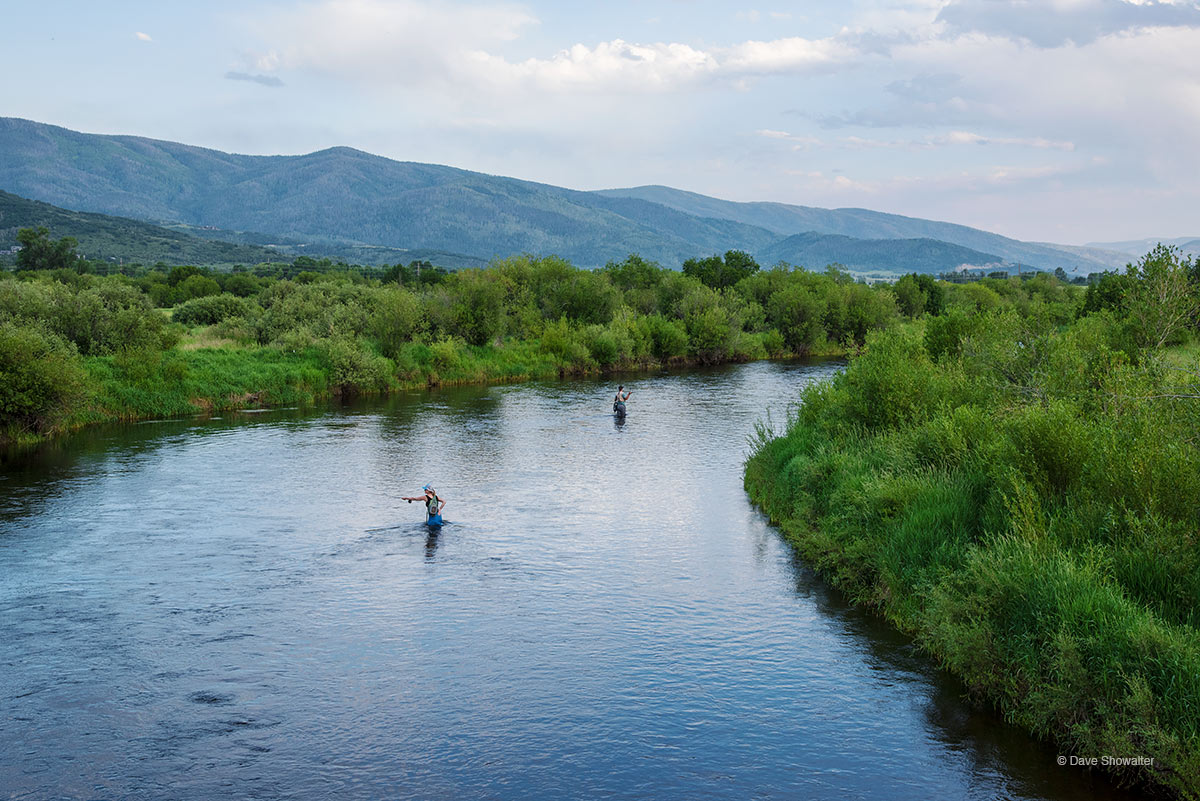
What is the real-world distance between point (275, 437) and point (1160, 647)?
39915mm

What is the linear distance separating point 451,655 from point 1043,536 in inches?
477

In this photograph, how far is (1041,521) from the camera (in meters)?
17.3

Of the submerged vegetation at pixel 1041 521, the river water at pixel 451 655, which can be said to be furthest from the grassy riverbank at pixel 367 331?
the river water at pixel 451 655

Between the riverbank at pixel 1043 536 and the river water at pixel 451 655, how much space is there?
1.02 m

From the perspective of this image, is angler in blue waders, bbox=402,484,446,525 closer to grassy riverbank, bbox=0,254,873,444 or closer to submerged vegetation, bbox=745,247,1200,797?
submerged vegetation, bbox=745,247,1200,797

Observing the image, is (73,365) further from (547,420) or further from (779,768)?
(779,768)

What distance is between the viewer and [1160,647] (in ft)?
43.2

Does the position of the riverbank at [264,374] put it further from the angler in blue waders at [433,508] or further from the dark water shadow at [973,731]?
the dark water shadow at [973,731]

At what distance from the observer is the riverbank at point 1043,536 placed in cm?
1345

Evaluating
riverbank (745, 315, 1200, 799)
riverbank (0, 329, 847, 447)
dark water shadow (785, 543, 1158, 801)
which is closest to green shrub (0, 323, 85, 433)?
riverbank (0, 329, 847, 447)

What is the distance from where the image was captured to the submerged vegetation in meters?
13.6

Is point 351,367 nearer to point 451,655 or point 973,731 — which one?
point 451,655

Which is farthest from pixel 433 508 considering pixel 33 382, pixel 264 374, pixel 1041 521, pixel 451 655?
pixel 264 374

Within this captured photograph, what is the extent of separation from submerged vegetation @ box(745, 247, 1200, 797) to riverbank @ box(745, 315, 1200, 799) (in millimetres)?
43
